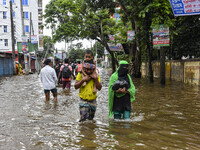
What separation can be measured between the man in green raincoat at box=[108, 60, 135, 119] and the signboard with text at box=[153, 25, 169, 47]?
8.95 metres

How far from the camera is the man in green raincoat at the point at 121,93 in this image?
529 cm

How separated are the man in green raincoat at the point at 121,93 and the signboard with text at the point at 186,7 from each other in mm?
5879

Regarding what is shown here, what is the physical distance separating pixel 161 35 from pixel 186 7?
12.7 ft

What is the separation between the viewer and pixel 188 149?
13.1 ft

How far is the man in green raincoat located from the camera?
5293mm

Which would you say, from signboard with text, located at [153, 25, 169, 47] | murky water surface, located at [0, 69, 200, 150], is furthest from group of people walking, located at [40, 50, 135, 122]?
signboard with text, located at [153, 25, 169, 47]

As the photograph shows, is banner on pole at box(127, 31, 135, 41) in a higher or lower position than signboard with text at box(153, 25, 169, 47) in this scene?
higher

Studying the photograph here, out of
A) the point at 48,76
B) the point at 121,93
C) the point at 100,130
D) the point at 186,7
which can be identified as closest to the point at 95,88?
the point at 121,93

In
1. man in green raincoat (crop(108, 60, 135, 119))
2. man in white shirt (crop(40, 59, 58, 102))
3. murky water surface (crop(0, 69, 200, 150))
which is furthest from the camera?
man in white shirt (crop(40, 59, 58, 102))

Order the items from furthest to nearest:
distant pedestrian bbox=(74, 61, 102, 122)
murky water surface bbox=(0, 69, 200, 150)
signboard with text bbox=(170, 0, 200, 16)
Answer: signboard with text bbox=(170, 0, 200, 16)
distant pedestrian bbox=(74, 61, 102, 122)
murky water surface bbox=(0, 69, 200, 150)

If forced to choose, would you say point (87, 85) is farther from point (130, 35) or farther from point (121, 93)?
point (130, 35)

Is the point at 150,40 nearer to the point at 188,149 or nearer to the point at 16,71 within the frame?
the point at 188,149

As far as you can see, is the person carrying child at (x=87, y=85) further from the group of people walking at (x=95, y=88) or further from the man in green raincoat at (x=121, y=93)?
the man in green raincoat at (x=121, y=93)

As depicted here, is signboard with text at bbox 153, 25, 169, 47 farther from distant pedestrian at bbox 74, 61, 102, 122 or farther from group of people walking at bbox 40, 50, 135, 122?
distant pedestrian at bbox 74, 61, 102, 122
